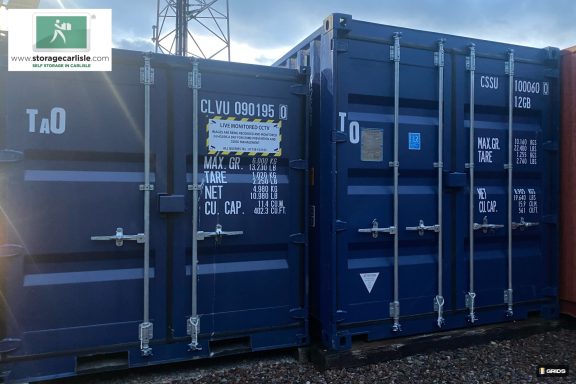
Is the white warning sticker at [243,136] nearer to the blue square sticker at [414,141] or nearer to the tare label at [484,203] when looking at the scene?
the blue square sticker at [414,141]

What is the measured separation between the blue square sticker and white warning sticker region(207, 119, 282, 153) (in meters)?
1.14

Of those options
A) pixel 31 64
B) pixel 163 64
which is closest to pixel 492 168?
pixel 163 64

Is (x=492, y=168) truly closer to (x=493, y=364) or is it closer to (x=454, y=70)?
(x=454, y=70)

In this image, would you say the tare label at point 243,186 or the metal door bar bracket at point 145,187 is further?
the tare label at point 243,186

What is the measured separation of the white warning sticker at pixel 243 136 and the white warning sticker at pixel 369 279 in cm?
127

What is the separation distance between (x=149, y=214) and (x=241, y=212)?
71cm

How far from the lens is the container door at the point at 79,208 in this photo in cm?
310

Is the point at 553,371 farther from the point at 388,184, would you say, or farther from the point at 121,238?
the point at 121,238

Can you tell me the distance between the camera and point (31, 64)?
325 centimetres

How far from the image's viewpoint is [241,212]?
12.0 ft

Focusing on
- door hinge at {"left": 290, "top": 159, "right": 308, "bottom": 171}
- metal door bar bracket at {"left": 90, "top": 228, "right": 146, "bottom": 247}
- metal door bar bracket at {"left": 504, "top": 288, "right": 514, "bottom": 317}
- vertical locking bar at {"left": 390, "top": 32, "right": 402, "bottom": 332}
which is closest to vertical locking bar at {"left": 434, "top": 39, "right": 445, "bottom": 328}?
vertical locking bar at {"left": 390, "top": 32, "right": 402, "bottom": 332}

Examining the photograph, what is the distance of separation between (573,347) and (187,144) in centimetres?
384

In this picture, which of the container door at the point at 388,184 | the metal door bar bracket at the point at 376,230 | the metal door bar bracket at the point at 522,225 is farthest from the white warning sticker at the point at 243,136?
the metal door bar bracket at the point at 522,225

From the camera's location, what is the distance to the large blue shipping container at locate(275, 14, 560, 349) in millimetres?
3771
